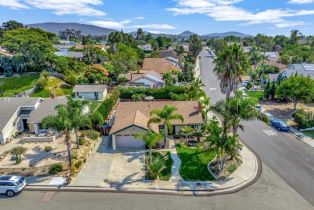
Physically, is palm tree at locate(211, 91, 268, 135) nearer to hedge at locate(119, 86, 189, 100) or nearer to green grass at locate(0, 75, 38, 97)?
hedge at locate(119, 86, 189, 100)

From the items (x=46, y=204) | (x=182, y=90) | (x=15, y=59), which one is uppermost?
(x=15, y=59)

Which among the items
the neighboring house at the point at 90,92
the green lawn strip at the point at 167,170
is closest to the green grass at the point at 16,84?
the neighboring house at the point at 90,92

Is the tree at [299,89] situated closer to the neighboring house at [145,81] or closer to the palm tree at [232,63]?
the palm tree at [232,63]

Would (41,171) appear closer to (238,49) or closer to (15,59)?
(238,49)

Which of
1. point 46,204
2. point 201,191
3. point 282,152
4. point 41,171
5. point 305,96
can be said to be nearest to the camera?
point 46,204

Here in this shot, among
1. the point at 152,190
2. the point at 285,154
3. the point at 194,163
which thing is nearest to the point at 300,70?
the point at 285,154

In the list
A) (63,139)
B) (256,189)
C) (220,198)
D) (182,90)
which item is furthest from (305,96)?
(63,139)

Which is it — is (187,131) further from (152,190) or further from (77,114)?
(77,114)
